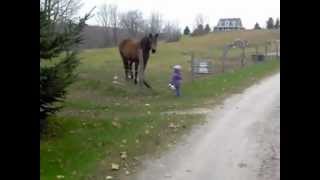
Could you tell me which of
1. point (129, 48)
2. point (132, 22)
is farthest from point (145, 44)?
point (132, 22)

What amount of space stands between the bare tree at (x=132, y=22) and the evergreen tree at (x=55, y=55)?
2878cm

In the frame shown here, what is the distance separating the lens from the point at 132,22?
3709 cm

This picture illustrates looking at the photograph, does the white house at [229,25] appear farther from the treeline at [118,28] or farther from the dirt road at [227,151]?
the dirt road at [227,151]

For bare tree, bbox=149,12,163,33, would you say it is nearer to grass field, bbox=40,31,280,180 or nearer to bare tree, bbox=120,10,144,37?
bare tree, bbox=120,10,144,37

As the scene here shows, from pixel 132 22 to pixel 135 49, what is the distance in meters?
23.4

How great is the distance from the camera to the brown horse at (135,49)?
13.2 metres

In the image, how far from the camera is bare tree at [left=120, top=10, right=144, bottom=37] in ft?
120

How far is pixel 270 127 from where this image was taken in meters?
8.30

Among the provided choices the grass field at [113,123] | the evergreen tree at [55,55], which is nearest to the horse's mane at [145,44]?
the grass field at [113,123]

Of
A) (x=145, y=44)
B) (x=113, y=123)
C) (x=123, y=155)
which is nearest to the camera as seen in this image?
(x=123, y=155)

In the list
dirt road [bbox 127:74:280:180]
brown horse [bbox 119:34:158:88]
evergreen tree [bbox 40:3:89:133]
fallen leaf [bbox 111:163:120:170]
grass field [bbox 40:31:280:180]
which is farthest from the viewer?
brown horse [bbox 119:34:158:88]

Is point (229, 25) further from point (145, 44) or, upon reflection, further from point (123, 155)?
point (123, 155)

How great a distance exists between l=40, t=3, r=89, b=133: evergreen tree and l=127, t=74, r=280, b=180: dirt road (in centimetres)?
154

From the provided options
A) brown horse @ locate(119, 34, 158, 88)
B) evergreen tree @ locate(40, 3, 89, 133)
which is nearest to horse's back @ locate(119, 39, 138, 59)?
brown horse @ locate(119, 34, 158, 88)
